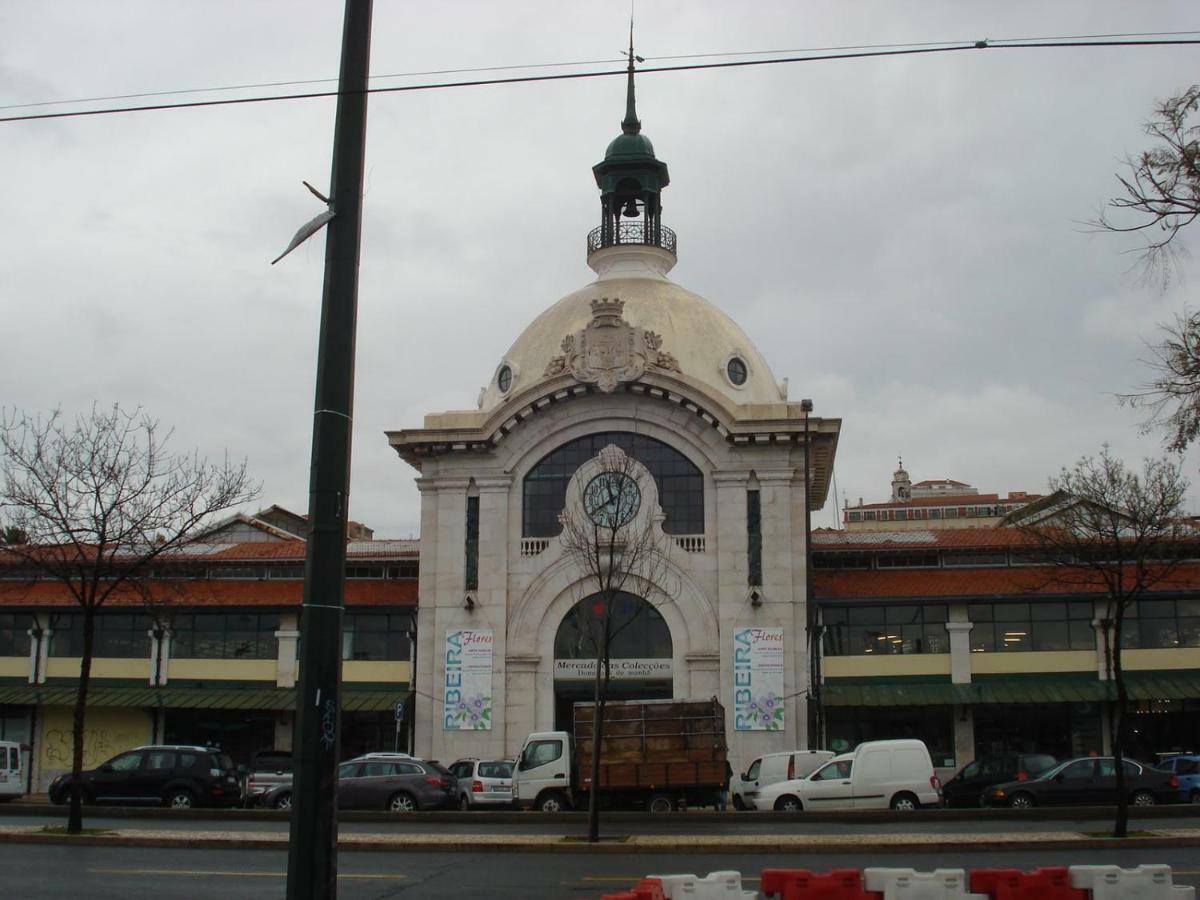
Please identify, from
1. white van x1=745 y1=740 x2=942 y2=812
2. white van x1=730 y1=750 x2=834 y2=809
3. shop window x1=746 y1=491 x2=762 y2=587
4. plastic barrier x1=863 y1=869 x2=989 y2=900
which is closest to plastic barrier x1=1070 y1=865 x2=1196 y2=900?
plastic barrier x1=863 y1=869 x2=989 y2=900

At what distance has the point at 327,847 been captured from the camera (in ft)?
27.4

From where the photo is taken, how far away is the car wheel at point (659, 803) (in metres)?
29.7

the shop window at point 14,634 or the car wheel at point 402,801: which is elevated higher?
the shop window at point 14,634

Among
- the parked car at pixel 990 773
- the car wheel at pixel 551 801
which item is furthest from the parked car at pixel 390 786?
the parked car at pixel 990 773

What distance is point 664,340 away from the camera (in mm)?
44031

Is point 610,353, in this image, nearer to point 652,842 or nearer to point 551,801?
point 551,801

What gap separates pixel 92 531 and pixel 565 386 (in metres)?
17.6

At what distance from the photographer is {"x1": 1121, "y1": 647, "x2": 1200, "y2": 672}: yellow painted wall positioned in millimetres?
38344

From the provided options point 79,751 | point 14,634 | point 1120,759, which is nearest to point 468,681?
point 14,634

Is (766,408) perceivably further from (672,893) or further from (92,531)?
(672,893)

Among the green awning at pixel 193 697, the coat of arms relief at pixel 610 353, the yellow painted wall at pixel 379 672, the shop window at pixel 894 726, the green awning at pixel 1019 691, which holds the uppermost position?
the coat of arms relief at pixel 610 353

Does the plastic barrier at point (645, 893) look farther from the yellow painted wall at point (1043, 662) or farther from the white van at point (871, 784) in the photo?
the yellow painted wall at point (1043, 662)

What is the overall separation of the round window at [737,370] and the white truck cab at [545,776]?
16.5 meters

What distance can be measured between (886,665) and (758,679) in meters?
3.99
